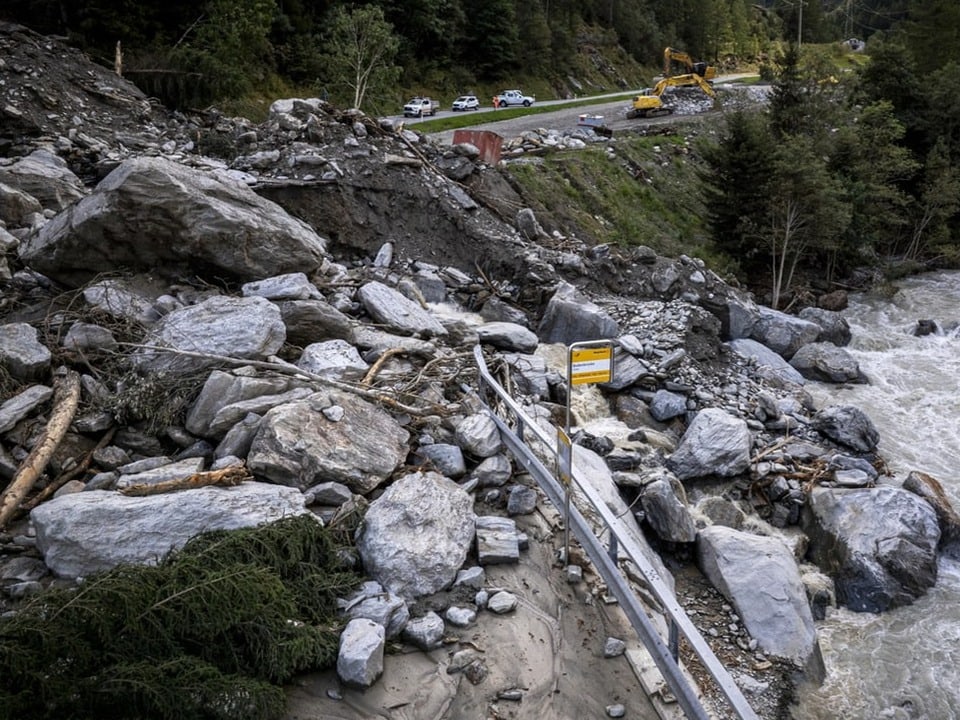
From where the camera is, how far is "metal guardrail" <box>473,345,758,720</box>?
3912 mm

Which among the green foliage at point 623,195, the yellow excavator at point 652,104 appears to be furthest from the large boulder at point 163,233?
the yellow excavator at point 652,104

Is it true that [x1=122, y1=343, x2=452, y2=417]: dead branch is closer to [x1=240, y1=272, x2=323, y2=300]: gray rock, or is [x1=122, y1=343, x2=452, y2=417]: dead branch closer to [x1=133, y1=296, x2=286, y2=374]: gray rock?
[x1=133, y1=296, x2=286, y2=374]: gray rock

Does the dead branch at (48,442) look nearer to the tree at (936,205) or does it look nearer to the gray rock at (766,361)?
the gray rock at (766,361)

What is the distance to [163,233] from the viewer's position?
28.1 feet

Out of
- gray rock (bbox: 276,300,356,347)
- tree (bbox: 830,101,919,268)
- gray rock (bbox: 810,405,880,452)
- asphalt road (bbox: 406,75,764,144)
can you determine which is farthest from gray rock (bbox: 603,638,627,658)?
asphalt road (bbox: 406,75,764,144)

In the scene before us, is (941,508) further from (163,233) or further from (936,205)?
(936,205)

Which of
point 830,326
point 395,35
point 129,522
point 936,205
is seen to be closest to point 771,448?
point 830,326

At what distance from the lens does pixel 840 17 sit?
72.1m

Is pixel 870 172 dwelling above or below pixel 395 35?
below

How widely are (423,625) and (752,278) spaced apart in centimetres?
1816

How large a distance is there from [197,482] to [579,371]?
10.9ft

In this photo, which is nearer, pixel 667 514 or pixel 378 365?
pixel 667 514

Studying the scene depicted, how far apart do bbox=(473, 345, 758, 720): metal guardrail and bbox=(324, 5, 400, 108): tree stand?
54.6ft

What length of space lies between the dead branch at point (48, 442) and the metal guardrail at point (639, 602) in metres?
4.20
